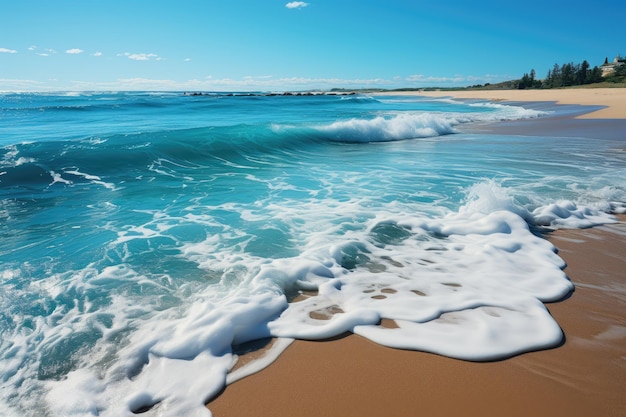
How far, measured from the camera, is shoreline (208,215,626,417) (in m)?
2.06

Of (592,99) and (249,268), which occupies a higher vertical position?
(592,99)

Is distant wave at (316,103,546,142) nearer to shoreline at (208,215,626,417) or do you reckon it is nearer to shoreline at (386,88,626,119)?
shoreline at (386,88,626,119)

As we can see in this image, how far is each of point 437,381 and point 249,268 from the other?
7.20 feet

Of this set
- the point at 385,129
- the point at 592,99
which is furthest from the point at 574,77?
the point at 385,129

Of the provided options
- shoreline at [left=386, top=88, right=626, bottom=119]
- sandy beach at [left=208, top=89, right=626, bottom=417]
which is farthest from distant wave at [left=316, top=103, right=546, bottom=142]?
sandy beach at [left=208, top=89, right=626, bottom=417]

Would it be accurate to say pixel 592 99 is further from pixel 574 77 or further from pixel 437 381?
pixel 574 77

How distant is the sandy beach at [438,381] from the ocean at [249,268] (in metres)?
0.13

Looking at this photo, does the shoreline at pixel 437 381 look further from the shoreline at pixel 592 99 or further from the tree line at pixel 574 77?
the tree line at pixel 574 77

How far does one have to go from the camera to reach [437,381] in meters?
2.27

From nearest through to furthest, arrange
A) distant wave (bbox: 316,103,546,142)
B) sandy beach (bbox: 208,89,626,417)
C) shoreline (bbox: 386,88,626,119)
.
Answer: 1. sandy beach (bbox: 208,89,626,417)
2. distant wave (bbox: 316,103,546,142)
3. shoreline (bbox: 386,88,626,119)

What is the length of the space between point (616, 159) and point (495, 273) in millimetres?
8433

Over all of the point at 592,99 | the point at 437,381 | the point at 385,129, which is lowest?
the point at 437,381

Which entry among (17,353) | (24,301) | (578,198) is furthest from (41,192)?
(578,198)

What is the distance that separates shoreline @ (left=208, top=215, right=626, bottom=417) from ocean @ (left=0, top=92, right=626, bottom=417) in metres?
A: 0.12
